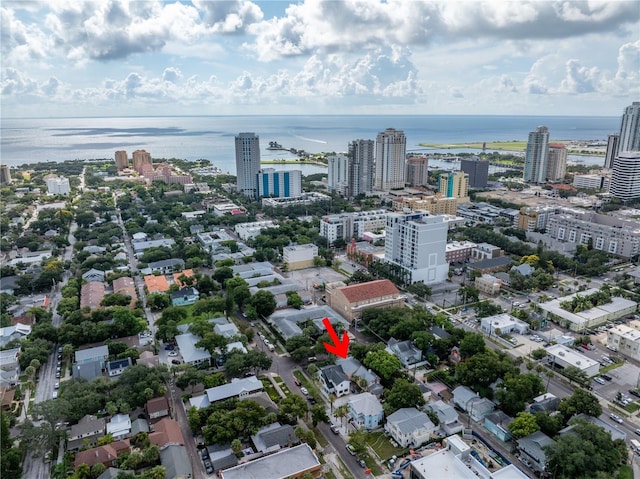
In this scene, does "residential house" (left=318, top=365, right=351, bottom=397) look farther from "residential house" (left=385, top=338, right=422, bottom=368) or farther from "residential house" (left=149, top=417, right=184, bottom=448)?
Answer: "residential house" (left=149, top=417, right=184, bottom=448)

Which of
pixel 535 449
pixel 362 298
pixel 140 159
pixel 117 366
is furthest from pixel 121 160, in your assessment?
pixel 535 449

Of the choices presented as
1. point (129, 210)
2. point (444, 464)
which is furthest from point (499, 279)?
point (129, 210)

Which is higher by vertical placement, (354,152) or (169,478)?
(354,152)

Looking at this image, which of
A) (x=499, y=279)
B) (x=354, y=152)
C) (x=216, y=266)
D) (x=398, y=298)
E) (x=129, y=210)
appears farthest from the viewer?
(x=354, y=152)

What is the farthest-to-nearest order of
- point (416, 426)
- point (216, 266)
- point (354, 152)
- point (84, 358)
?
point (354, 152)
point (216, 266)
point (84, 358)
point (416, 426)

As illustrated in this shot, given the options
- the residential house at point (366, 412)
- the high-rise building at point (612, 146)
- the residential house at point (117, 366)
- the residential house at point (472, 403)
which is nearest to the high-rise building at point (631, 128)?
the high-rise building at point (612, 146)

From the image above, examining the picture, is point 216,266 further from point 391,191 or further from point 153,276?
point 391,191
